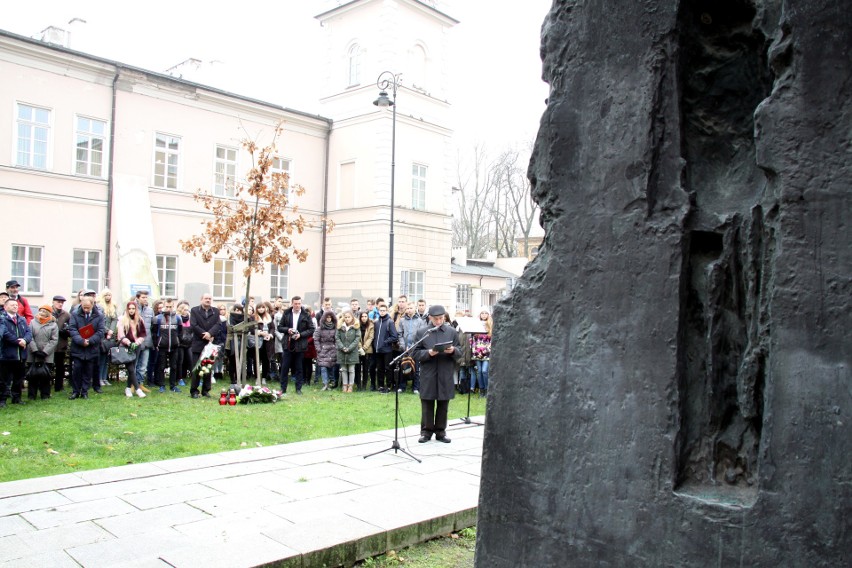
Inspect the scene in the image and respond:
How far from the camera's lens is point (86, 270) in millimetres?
24172

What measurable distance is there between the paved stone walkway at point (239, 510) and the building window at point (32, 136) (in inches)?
755

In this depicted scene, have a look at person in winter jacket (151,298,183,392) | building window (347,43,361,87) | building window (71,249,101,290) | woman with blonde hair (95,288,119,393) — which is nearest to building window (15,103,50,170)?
building window (71,249,101,290)

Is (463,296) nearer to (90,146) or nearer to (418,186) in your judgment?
(418,186)

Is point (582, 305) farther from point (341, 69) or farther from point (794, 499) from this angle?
point (341, 69)

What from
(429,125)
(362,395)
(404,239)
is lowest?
(362,395)

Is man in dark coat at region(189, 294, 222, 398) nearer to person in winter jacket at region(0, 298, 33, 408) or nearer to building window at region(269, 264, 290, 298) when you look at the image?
person in winter jacket at region(0, 298, 33, 408)

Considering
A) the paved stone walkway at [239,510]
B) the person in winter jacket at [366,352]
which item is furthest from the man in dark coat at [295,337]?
the paved stone walkway at [239,510]

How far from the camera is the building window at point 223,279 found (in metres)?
27.5

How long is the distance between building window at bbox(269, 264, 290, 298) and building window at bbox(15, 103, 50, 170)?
9408 millimetres

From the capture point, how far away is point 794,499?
81.8 inches

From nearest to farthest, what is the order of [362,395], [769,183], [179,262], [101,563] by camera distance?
[769,183] < [101,563] < [362,395] < [179,262]

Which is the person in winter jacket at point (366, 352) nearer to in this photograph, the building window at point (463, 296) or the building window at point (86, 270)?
the building window at point (86, 270)

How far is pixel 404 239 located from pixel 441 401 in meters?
22.1

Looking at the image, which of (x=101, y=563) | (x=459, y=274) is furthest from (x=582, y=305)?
(x=459, y=274)
